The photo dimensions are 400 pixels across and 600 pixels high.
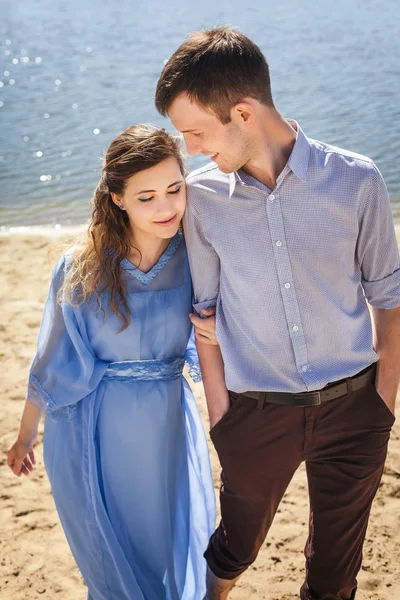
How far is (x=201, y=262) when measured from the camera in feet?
9.83

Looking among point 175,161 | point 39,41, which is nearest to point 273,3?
point 39,41

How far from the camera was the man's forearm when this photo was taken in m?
3.11

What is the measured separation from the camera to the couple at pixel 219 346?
9.18 feet

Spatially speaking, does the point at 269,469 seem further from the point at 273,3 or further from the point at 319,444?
the point at 273,3

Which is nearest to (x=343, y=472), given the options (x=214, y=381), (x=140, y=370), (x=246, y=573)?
(x=214, y=381)

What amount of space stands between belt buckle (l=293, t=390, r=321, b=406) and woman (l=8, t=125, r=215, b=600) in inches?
21.6

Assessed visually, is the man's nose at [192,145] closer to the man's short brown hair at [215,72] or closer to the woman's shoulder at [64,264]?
the man's short brown hair at [215,72]

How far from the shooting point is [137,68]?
15.5 metres

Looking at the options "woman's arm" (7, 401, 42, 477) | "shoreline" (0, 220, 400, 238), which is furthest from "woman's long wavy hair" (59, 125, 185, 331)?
"shoreline" (0, 220, 400, 238)

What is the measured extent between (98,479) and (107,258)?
871 mm

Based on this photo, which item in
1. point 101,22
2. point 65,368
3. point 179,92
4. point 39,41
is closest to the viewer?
point 179,92

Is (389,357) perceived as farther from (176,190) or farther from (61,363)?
(61,363)

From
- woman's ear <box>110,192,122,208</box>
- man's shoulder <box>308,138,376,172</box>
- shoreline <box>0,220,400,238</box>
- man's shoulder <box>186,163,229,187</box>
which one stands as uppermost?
man's shoulder <box>308,138,376,172</box>

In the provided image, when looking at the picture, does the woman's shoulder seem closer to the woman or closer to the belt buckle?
the woman
